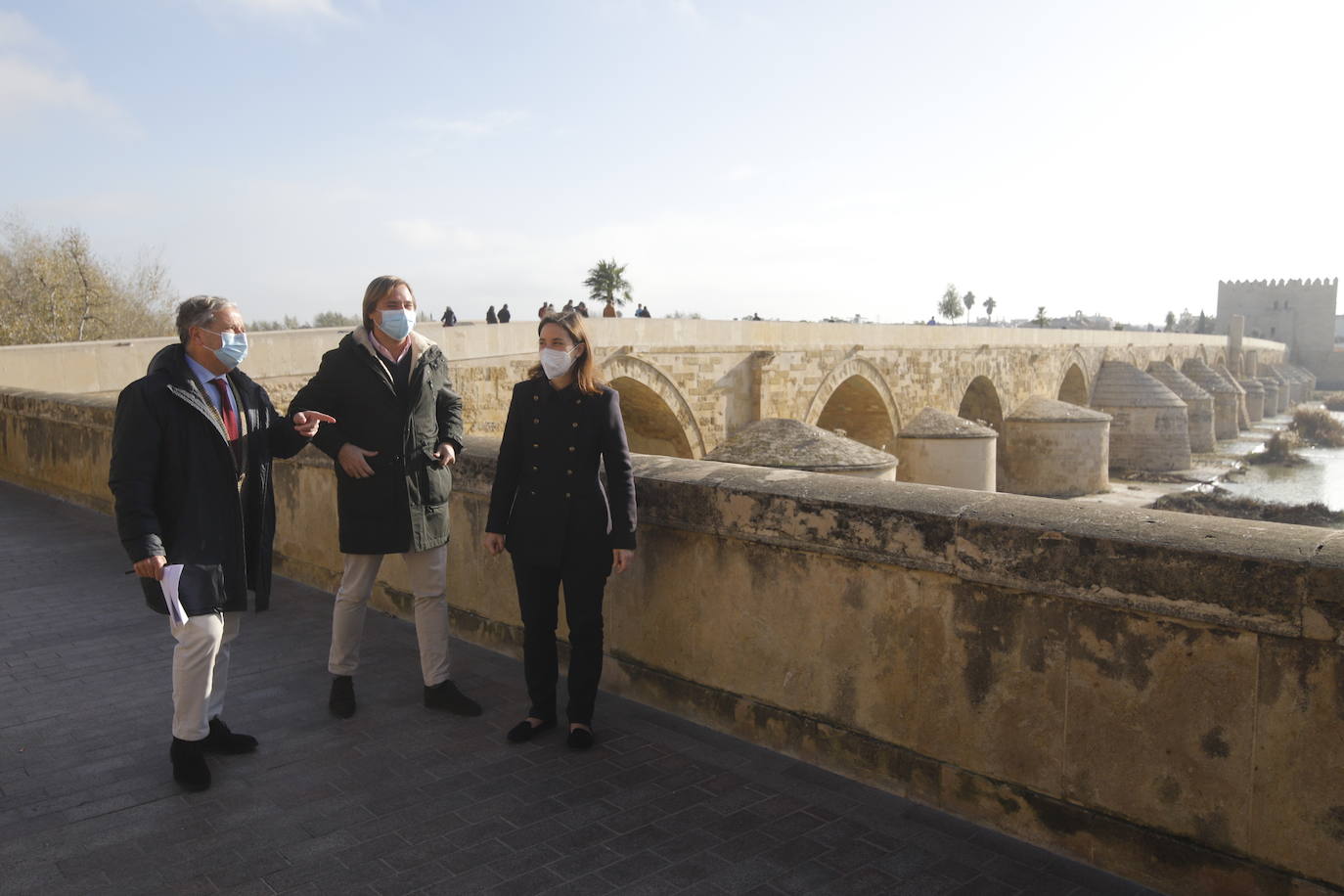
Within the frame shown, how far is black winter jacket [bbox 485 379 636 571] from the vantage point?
3.10 meters

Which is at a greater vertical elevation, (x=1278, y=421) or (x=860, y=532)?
(x=860, y=532)

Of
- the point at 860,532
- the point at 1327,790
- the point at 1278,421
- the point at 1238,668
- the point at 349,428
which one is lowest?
the point at 1278,421

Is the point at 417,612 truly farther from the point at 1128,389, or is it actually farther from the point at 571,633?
the point at 1128,389

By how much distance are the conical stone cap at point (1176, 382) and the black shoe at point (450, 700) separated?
4232cm

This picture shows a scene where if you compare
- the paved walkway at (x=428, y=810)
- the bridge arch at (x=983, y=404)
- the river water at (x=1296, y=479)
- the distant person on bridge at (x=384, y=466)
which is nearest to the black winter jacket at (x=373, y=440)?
the distant person on bridge at (x=384, y=466)

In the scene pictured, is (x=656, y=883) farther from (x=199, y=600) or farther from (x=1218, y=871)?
A: (x=199, y=600)

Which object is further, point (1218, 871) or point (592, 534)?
point (592, 534)

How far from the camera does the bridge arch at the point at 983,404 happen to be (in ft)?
94.2

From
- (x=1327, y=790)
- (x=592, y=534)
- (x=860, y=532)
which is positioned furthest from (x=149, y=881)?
(x=1327, y=790)

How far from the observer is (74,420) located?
7.99 metres

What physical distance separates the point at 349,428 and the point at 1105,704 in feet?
8.16

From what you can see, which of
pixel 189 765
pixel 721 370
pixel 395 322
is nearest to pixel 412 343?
pixel 395 322

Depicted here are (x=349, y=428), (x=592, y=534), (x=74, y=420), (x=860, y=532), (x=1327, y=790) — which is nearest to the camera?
(x=1327, y=790)

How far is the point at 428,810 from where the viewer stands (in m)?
2.63
